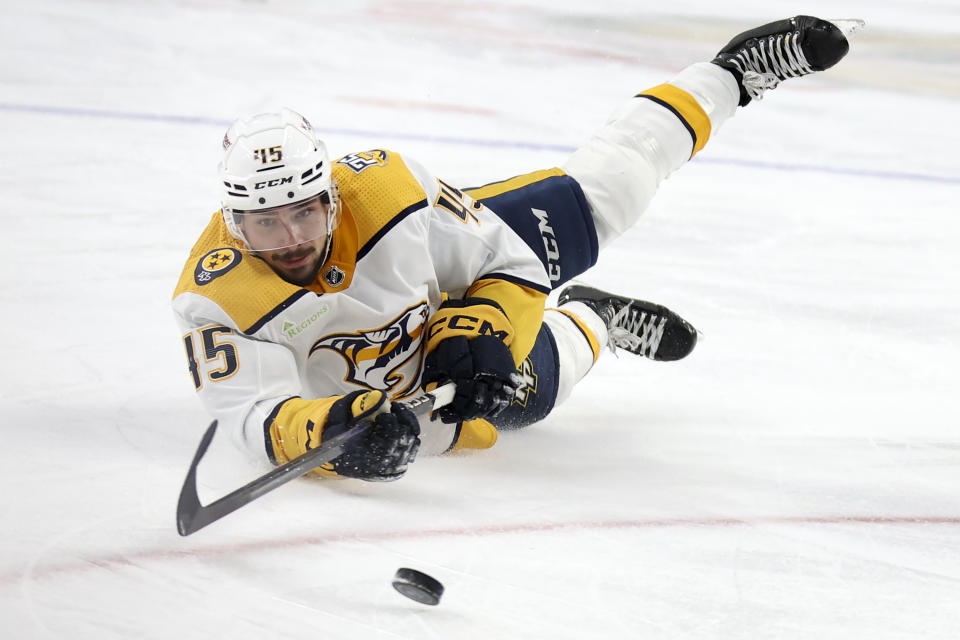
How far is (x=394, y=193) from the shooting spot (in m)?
2.17

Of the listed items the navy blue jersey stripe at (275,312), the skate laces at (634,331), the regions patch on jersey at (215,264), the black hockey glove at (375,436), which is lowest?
the black hockey glove at (375,436)

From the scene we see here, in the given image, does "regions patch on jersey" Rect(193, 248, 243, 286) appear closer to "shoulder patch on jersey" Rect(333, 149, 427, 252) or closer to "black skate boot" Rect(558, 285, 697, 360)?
"shoulder patch on jersey" Rect(333, 149, 427, 252)

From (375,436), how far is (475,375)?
0.30 meters

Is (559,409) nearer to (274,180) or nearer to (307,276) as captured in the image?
(307,276)

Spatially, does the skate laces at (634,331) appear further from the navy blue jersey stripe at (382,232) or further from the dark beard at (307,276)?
the dark beard at (307,276)

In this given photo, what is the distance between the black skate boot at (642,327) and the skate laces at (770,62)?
0.62 m

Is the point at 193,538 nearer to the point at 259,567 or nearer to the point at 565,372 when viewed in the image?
the point at 259,567

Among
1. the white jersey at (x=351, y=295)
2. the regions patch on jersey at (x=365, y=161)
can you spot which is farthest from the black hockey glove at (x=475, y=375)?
the regions patch on jersey at (x=365, y=161)

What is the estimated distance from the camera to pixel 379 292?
214 cm

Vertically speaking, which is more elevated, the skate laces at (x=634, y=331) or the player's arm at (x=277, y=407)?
the skate laces at (x=634, y=331)

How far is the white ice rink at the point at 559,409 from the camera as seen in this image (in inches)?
69.5

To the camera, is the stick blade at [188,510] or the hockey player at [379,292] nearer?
the stick blade at [188,510]

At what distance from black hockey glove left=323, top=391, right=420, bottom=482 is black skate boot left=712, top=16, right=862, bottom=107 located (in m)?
1.46

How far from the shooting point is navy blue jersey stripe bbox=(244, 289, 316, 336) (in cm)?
200
